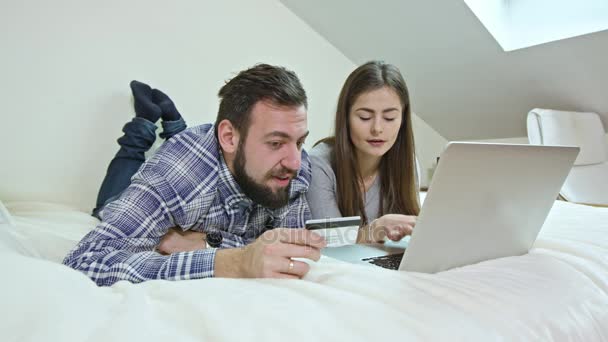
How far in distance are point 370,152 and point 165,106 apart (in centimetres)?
76

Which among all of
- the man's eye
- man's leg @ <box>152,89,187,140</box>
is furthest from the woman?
man's leg @ <box>152,89,187,140</box>

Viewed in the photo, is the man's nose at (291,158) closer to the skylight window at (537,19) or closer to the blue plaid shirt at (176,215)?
the blue plaid shirt at (176,215)

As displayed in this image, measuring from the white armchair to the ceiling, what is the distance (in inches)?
5.0

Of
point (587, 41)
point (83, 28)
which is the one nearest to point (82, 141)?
point (83, 28)

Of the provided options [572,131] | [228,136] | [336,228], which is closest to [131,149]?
[228,136]

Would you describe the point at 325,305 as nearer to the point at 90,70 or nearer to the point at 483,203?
the point at 483,203

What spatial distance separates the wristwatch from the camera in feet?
2.91

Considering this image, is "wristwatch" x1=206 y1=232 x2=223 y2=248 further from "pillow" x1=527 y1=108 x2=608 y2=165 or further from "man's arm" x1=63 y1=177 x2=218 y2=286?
"pillow" x1=527 y1=108 x2=608 y2=165

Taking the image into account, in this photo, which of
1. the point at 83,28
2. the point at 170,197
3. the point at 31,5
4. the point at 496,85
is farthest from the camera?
the point at 496,85

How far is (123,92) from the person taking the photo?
158cm

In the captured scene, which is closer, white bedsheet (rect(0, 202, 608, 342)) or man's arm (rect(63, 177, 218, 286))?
white bedsheet (rect(0, 202, 608, 342))

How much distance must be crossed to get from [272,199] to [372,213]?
435 millimetres

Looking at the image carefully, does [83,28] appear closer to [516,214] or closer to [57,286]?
[57,286]

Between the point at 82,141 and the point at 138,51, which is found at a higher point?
the point at 138,51
